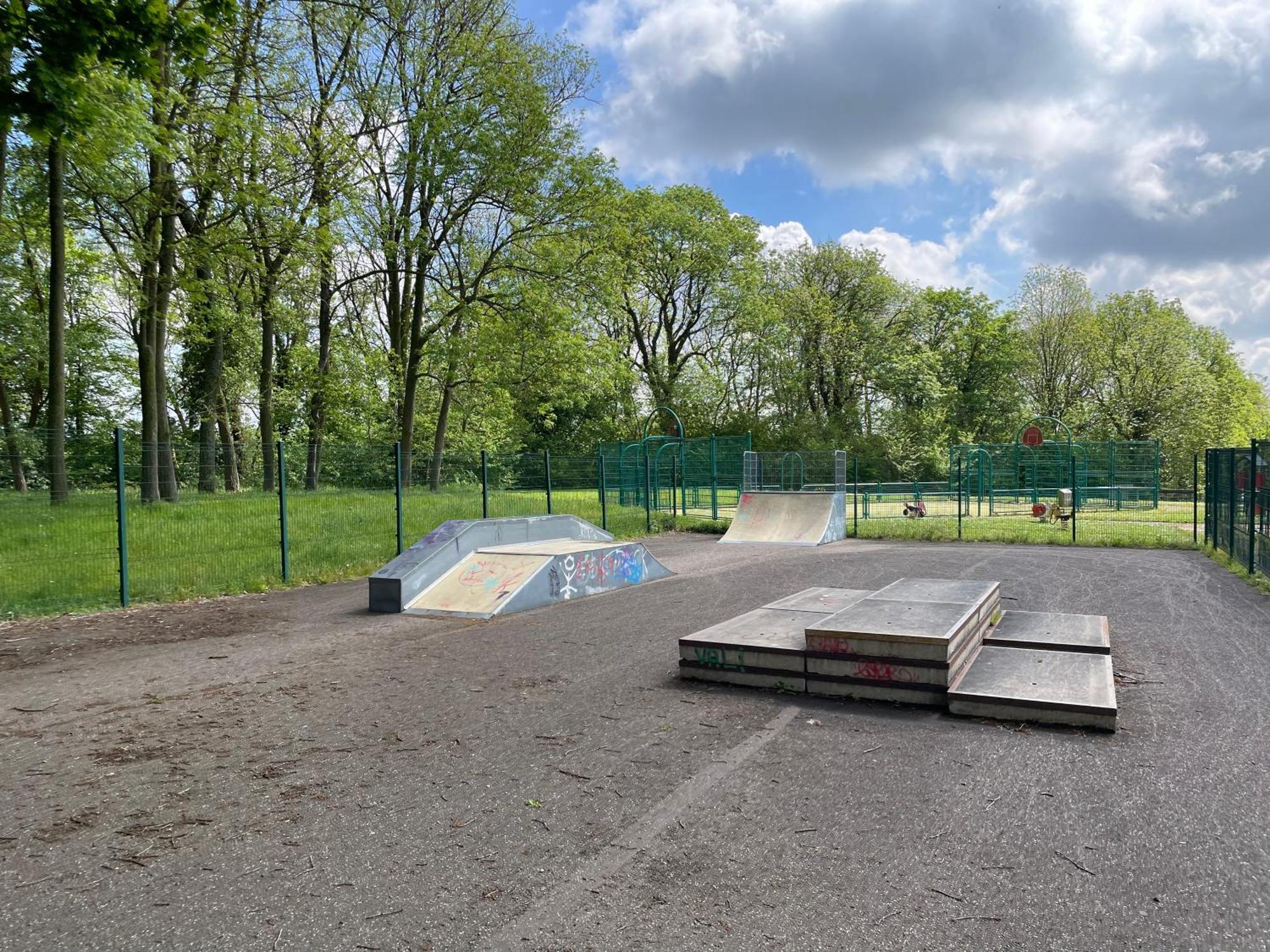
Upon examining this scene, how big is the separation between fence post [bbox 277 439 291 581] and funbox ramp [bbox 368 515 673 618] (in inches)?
99.3

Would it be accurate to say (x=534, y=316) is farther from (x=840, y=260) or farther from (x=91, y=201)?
(x=840, y=260)

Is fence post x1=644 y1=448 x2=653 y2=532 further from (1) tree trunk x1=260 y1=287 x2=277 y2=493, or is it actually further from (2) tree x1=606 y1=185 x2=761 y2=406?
(2) tree x1=606 y1=185 x2=761 y2=406

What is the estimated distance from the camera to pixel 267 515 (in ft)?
40.2

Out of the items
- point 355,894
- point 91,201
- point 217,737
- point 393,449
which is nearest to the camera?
point 355,894

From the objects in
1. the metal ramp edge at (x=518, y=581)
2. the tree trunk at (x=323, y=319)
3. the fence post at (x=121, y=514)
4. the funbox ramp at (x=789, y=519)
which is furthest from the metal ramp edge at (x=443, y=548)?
the tree trunk at (x=323, y=319)

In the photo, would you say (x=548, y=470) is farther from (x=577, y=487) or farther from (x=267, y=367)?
(x=267, y=367)

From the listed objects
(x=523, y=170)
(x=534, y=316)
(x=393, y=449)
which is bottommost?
(x=393, y=449)

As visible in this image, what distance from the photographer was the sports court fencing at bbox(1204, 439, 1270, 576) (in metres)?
11.3

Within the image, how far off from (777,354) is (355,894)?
148 ft

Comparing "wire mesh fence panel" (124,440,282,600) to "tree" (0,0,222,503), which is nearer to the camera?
"tree" (0,0,222,503)

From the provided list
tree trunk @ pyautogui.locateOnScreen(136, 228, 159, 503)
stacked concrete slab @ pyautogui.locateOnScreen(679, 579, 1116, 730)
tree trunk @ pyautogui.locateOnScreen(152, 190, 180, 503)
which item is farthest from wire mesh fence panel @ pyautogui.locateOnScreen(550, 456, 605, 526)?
stacked concrete slab @ pyautogui.locateOnScreen(679, 579, 1116, 730)

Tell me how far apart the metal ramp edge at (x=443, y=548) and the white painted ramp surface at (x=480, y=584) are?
0.49 feet

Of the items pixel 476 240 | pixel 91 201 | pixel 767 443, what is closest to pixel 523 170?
pixel 476 240

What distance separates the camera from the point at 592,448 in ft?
160
